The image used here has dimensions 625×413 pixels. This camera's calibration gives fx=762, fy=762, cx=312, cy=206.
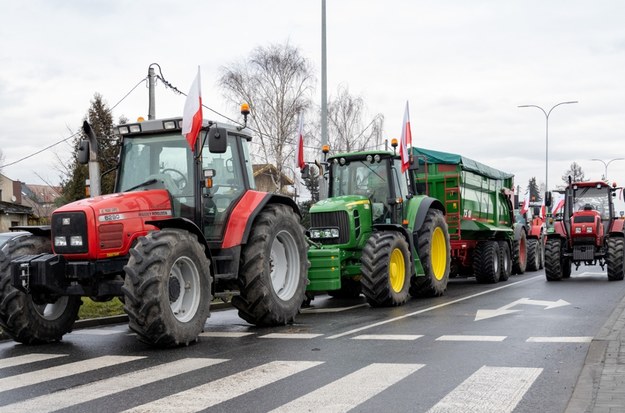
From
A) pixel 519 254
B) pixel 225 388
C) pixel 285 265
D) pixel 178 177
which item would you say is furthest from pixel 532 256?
pixel 225 388

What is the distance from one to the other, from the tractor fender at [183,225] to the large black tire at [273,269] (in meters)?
0.88

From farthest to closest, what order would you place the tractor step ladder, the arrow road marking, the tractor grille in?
the tractor step ladder, the tractor grille, the arrow road marking

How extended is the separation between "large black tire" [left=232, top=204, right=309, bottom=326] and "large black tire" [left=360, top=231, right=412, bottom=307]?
5.83ft

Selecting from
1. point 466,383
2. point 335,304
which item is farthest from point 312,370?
point 335,304

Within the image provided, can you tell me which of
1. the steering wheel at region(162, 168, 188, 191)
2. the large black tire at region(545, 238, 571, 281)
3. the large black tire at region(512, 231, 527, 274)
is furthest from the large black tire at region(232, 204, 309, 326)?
the large black tire at region(512, 231, 527, 274)

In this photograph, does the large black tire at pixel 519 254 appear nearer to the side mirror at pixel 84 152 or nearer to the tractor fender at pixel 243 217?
the tractor fender at pixel 243 217

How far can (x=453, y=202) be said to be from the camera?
18422 millimetres

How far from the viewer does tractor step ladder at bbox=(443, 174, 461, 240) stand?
18.4m

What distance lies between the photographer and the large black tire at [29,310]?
941 centimetres

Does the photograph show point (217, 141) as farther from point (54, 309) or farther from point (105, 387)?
point (105, 387)

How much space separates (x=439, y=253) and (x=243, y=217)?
6.90m

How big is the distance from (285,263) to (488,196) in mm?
10865

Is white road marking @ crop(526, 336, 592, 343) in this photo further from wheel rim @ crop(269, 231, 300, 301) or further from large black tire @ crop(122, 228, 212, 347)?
large black tire @ crop(122, 228, 212, 347)

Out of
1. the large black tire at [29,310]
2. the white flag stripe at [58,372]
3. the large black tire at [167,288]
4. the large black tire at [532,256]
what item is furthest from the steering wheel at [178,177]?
the large black tire at [532,256]
